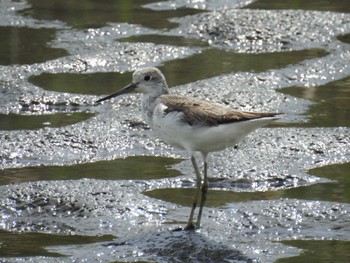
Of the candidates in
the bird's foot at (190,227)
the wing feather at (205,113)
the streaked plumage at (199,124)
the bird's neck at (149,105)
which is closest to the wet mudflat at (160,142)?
the bird's foot at (190,227)

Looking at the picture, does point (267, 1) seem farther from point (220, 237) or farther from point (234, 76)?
point (220, 237)

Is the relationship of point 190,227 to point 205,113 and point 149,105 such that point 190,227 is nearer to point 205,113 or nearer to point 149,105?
point 205,113

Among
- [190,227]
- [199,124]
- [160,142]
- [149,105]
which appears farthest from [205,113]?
[160,142]

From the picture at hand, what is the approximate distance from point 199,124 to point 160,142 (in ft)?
6.14

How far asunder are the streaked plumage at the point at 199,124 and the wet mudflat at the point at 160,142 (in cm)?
46

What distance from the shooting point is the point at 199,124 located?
280 inches

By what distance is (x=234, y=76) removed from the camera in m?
10.5

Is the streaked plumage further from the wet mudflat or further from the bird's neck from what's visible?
the wet mudflat

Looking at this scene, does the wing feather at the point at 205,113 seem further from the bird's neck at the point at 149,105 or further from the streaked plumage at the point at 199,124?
the bird's neck at the point at 149,105

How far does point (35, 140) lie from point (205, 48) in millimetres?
3568

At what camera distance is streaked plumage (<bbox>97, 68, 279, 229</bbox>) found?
22.9ft

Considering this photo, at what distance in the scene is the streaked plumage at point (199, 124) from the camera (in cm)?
696

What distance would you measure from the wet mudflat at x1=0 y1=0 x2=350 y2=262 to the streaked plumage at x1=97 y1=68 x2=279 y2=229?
457 millimetres

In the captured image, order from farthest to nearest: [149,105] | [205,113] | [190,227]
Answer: [149,105]
[205,113]
[190,227]
